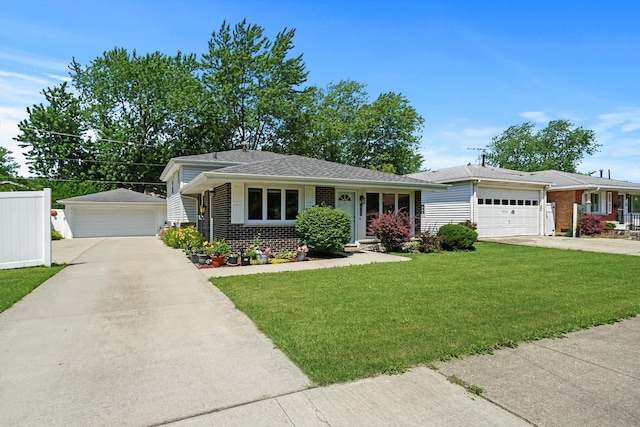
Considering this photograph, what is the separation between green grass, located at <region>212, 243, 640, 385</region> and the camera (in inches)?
152

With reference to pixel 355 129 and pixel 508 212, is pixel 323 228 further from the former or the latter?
pixel 355 129

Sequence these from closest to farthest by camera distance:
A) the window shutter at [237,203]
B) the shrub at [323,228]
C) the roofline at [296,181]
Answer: the roofline at [296,181]
the shrub at [323,228]
the window shutter at [237,203]

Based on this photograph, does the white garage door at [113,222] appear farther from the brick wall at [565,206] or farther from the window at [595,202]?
the window at [595,202]

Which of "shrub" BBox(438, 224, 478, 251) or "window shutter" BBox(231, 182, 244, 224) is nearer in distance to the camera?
"window shutter" BBox(231, 182, 244, 224)

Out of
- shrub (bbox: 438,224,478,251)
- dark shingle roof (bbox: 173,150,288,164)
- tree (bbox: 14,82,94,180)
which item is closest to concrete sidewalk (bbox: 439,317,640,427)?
shrub (bbox: 438,224,478,251)

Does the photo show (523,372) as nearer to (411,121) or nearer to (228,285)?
(228,285)

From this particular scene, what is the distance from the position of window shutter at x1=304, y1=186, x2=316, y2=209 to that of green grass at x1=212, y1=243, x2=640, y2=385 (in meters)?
3.64

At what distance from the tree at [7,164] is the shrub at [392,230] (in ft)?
136

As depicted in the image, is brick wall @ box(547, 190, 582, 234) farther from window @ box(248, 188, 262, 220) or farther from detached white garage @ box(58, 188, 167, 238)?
detached white garage @ box(58, 188, 167, 238)

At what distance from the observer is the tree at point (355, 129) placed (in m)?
34.1

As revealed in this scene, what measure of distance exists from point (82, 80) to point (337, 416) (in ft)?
132

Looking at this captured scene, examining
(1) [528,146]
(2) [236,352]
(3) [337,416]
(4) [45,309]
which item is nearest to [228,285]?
(4) [45,309]

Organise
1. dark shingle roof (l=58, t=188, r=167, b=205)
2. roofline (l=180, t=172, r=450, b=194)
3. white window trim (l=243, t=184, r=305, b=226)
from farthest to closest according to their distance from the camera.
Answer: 1. dark shingle roof (l=58, t=188, r=167, b=205)
2. white window trim (l=243, t=184, r=305, b=226)
3. roofline (l=180, t=172, r=450, b=194)

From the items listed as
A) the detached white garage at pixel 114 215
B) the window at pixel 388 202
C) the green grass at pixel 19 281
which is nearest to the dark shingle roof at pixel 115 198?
the detached white garage at pixel 114 215
